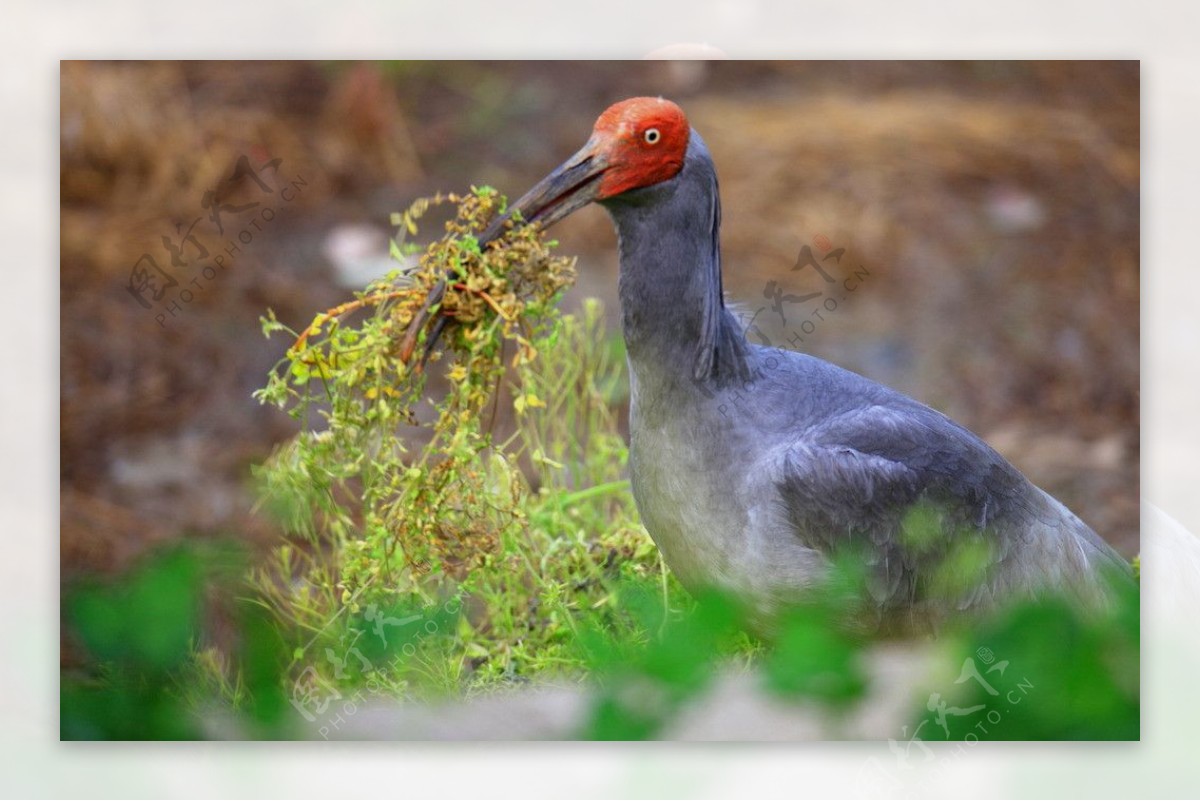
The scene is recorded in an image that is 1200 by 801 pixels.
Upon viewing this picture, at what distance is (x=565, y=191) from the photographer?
2.96 m

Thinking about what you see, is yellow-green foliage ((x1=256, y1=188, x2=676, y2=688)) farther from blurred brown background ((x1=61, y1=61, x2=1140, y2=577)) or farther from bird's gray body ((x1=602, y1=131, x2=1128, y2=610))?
blurred brown background ((x1=61, y1=61, x2=1140, y2=577))

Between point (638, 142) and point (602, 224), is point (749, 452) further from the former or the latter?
point (602, 224)

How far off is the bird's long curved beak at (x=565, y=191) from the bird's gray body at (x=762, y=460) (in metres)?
0.06

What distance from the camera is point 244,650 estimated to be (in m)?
2.36

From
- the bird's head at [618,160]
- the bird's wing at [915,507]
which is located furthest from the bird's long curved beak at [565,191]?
the bird's wing at [915,507]

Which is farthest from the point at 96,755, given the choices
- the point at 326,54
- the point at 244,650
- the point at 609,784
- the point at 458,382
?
the point at 326,54

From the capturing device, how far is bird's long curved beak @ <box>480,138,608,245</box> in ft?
9.68

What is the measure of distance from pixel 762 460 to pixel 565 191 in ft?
1.92

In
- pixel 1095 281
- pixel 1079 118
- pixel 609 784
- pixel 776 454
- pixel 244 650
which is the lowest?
pixel 609 784

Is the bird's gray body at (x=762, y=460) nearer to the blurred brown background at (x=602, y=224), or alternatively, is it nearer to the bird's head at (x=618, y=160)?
the bird's head at (x=618, y=160)

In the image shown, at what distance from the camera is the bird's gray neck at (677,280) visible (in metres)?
3.00

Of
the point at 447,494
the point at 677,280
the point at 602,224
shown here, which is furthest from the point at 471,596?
the point at 602,224

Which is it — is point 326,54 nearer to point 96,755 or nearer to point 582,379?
point 582,379

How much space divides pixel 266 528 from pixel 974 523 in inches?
63.9
